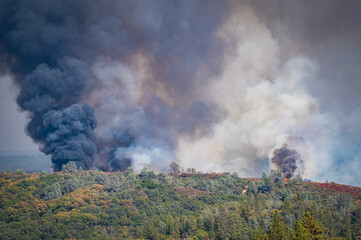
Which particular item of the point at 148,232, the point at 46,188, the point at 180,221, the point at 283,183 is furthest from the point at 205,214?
the point at 46,188

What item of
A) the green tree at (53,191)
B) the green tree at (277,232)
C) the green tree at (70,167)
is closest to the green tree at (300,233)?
the green tree at (277,232)

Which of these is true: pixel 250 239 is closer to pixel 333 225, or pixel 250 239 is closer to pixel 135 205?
pixel 333 225

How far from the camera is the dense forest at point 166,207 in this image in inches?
3137

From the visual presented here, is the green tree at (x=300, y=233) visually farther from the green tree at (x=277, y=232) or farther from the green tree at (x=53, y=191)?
the green tree at (x=53, y=191)

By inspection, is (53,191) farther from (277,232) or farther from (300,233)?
(300,233)

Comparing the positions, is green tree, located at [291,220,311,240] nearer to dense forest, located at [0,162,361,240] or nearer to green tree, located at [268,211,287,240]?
dense forest, located at [0,162,361,240]

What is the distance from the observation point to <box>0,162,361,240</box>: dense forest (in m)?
79.7

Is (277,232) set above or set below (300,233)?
above

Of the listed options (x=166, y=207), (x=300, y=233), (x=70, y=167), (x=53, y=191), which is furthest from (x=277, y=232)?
(x=70, y=167)

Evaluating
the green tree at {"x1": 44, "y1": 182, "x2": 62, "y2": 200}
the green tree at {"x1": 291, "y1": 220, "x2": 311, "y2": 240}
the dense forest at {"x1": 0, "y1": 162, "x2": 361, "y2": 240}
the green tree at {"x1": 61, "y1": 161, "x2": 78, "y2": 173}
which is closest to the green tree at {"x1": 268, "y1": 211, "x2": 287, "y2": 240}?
the dense forest at {"x1": 0, "y1": 162, "x2": 361, "y2": 240}

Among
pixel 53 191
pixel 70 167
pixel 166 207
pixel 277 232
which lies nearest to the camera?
pixel 277 232

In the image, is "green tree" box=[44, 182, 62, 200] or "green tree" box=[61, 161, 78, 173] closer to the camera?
"green tree" box=[44, 182, 62, 200]

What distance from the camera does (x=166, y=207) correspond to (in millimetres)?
101562

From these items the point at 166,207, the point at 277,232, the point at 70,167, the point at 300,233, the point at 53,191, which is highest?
the point at 70,167
